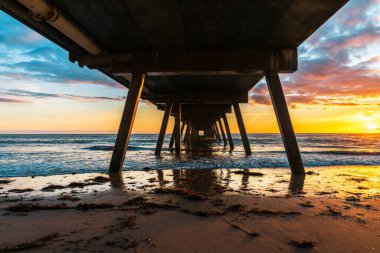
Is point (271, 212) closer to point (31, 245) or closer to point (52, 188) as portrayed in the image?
point (31, 245)

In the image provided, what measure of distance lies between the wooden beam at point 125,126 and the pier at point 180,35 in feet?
0.11

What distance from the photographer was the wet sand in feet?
9.03

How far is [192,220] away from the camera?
3660mm

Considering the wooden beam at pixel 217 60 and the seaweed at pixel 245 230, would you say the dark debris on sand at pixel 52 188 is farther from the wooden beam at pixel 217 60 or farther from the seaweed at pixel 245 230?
the seaweed at pixel 245 230

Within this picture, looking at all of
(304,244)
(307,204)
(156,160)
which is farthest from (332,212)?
(156,160)

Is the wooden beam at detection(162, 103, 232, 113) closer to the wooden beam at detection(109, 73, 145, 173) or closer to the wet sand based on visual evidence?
the wooden beam at detection(109, 73, 145, 173)

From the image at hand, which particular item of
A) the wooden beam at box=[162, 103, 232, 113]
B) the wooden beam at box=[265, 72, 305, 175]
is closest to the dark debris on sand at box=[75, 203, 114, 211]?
the wooden beam at box=[265, 72, 305, 175]

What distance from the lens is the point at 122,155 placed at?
30.0 ft

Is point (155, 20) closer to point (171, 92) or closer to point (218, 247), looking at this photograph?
point (218, 247)

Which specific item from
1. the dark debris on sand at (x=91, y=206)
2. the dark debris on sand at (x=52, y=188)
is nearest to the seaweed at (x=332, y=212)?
the dark debris on sand at (x=91, y=206)

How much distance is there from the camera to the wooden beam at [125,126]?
905 centimetres

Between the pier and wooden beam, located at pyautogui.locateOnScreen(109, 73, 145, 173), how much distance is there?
0.11ft

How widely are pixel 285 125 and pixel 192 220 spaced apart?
6.17 metres

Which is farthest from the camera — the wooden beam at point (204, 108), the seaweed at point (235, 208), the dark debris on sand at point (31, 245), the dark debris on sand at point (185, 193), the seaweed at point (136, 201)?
the wooden beam at point (204, 108)
